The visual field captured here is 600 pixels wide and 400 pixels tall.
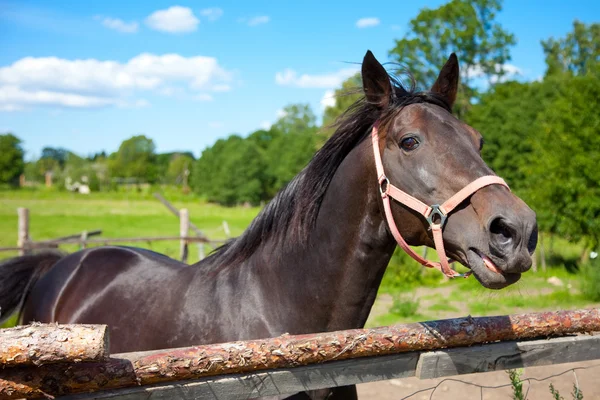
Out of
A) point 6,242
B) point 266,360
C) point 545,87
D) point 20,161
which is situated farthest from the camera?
point 20,161

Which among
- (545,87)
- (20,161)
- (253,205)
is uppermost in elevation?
(545,87)

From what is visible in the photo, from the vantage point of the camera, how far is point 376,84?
2.48m

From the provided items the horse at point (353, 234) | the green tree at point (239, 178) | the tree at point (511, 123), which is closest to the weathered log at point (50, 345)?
the horse at point (353, 234)

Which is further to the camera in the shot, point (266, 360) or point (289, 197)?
point (289, 197)

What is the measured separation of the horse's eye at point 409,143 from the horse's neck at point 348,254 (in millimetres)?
209

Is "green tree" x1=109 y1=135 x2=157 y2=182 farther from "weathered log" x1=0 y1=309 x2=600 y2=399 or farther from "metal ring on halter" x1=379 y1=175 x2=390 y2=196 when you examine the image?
"weathered log" x1=0 y1=309 x2=600 y2=399

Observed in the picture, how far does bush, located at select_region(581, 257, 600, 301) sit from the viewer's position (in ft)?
33.5

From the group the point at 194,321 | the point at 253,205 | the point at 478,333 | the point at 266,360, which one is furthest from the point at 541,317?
the point at 253,205

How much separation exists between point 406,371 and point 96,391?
3.98 feet

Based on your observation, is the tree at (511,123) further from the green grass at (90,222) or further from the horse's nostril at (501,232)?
the horse's nostril at (501,232)

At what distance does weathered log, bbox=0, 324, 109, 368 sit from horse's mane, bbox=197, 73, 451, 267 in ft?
4.33

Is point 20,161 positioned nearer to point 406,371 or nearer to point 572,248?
point 572,248

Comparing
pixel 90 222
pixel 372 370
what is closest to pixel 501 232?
pixel 372 370

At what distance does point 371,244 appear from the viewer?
2.36 metres
